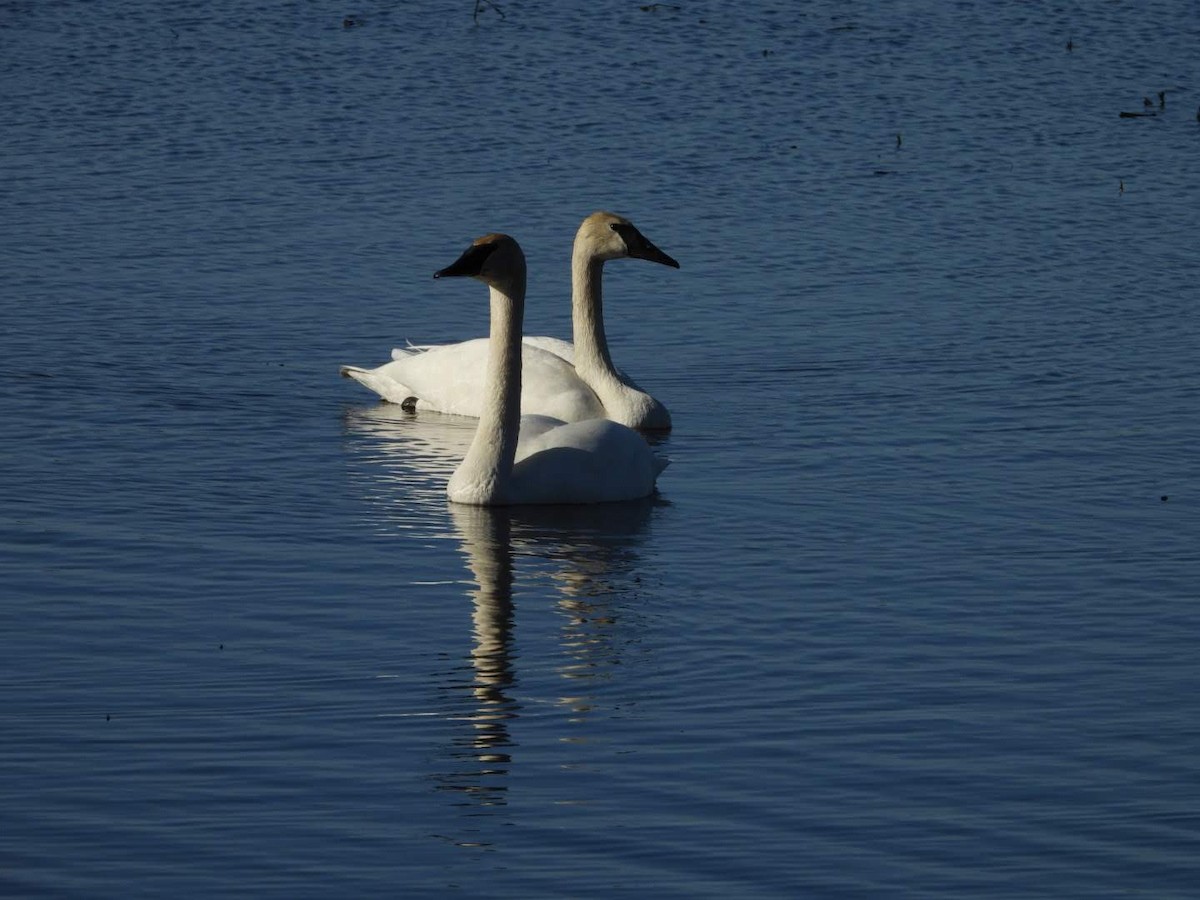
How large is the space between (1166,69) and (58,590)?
20.6 m

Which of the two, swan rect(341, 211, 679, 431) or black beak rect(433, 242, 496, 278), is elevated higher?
black beak rect(433, 242, 496, 278)

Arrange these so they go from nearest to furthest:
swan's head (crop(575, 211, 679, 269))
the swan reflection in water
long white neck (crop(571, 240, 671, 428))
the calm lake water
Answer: the calm lake water < the swan reflection in water < long white neck (crop(571, 240, 671, 428)) < swan's head (crop(575, 211, 679, 269))

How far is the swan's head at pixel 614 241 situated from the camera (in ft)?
46.9

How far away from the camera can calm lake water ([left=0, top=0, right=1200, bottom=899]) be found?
7.06 metres

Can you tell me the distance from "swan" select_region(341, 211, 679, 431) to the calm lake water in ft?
0.78

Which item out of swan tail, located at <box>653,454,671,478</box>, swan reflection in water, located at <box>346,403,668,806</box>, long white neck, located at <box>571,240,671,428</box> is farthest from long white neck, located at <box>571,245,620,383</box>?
swan tail, located at <box>653,454,671,478</box>

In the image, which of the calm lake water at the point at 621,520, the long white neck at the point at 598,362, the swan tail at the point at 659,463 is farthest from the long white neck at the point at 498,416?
the long white neck at the point at 598,362

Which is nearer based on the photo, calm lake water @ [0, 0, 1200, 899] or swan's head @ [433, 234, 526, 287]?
calm lake water @ [0, 0, 1200, 899]

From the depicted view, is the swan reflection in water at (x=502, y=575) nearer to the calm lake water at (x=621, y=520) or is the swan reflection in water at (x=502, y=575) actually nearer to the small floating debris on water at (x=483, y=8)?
the calm lake water at (x=621, y=520)

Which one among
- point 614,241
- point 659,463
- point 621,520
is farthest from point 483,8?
point 621,520

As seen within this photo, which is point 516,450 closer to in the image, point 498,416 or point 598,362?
point 498,416

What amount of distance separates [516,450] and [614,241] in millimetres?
2874

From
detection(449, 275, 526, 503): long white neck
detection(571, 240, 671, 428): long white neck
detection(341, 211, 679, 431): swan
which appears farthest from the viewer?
detection(341, 211, 679, 431): swan

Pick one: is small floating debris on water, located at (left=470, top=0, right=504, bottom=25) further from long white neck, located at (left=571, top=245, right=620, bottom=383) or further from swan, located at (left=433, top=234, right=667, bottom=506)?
swan, located at (left=433, top=234, right=667, bottom=506)
